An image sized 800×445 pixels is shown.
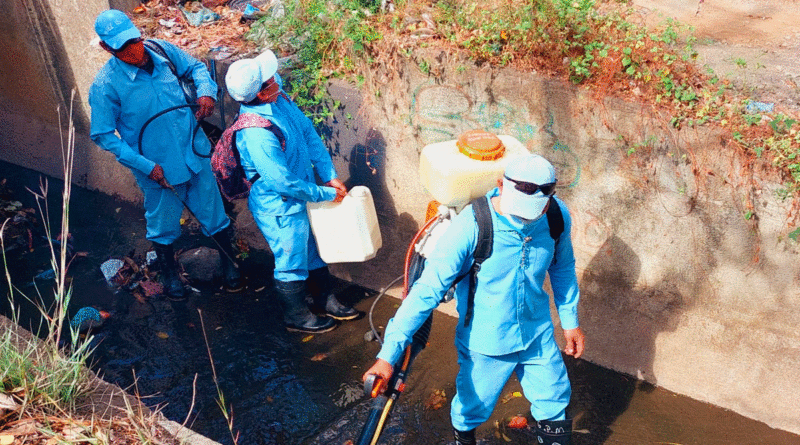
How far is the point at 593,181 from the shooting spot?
13.5 feet

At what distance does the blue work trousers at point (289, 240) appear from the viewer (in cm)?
438

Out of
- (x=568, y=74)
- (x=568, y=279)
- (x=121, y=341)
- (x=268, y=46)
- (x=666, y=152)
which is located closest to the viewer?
(x=568, y=279)

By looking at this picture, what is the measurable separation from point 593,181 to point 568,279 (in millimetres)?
982

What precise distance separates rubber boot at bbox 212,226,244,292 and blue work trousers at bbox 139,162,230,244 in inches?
6.0

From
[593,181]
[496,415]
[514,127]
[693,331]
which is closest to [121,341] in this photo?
[496,415]

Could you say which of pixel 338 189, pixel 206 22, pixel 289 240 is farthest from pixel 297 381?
pixel 206 22

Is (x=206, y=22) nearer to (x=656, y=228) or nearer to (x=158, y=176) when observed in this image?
(x=158, y=176)

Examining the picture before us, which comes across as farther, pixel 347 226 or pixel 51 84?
pixel 51 84

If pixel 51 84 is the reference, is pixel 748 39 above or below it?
above

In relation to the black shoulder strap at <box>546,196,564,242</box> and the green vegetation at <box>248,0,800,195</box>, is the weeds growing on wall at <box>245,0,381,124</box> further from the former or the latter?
the black shoulder strap at <box>546,196,564,242</box>

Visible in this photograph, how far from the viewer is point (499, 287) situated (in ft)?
10.3

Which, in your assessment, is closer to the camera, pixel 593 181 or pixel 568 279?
pixel 568 279

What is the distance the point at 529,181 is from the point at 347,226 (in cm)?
179

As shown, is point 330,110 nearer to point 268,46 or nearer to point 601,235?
point 268,46
